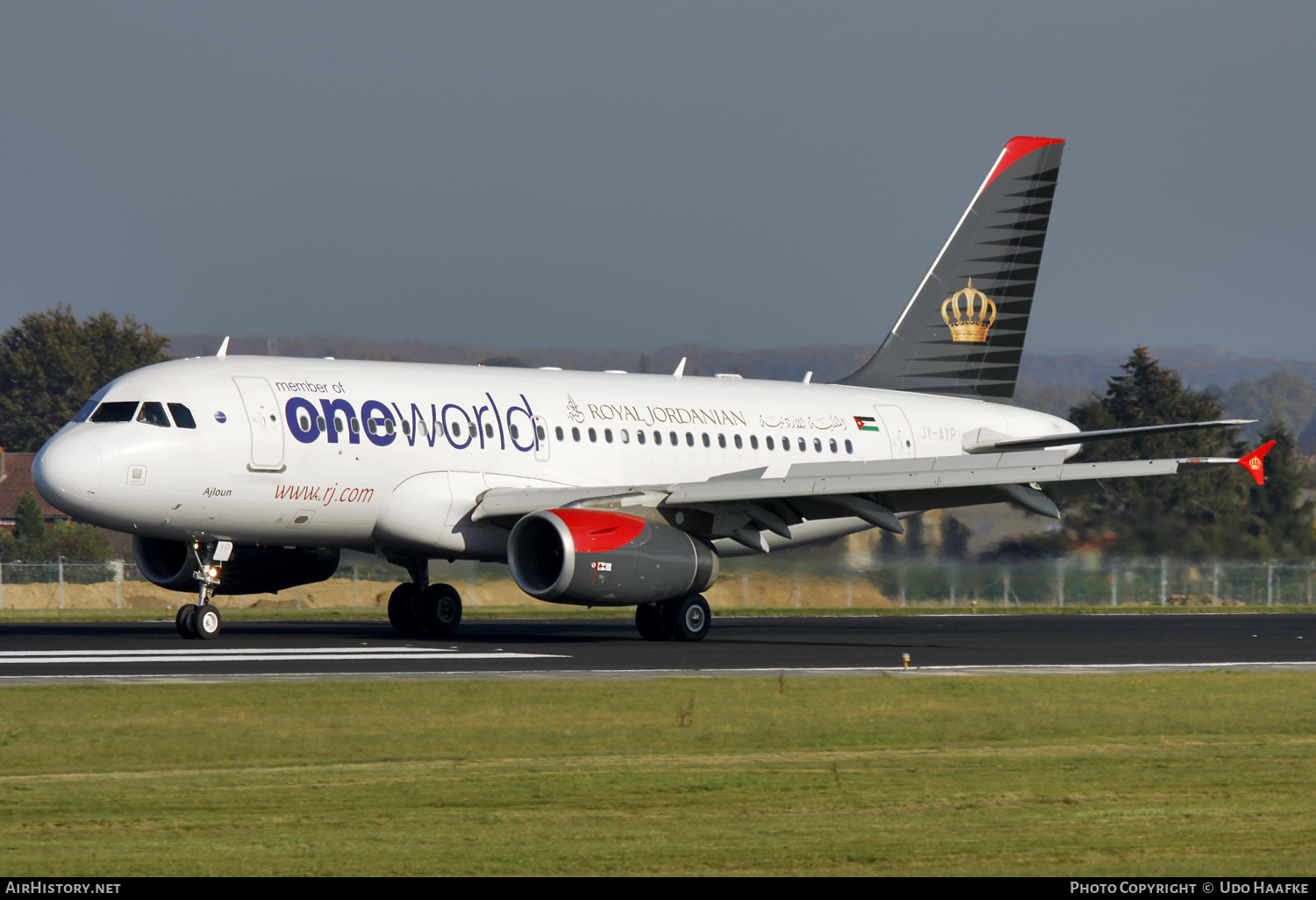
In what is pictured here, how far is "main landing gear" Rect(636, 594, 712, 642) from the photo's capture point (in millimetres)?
25672

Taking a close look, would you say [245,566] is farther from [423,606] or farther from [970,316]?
[970,316]

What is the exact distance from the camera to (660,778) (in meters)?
11.4

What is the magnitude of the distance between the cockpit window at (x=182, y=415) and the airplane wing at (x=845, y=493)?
4643 millimetres

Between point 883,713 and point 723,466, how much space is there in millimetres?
14735

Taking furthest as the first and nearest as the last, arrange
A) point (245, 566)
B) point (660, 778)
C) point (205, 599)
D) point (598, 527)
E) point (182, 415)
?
point (245, 566)
point (205, 599)
point (598, 527)
point (182, 415)
point (660, 778)

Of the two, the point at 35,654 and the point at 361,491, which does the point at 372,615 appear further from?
the point at 35,654

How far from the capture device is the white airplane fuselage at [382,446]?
23141 millimetres

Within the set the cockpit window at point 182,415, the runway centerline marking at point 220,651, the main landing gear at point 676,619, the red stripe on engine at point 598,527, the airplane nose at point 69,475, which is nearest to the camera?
the runway centerline marking at point 220,651

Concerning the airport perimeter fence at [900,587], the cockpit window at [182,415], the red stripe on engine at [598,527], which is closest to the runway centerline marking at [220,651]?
the red stripe on engine at [598,527]

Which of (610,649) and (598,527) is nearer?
(610,649)

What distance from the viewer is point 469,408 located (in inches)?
1038

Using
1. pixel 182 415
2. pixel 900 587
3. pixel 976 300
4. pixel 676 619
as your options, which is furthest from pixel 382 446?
pixel 900 587

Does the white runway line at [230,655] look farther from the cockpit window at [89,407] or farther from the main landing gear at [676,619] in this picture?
the main landing gear at [676,619]

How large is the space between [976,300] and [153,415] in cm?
1819
